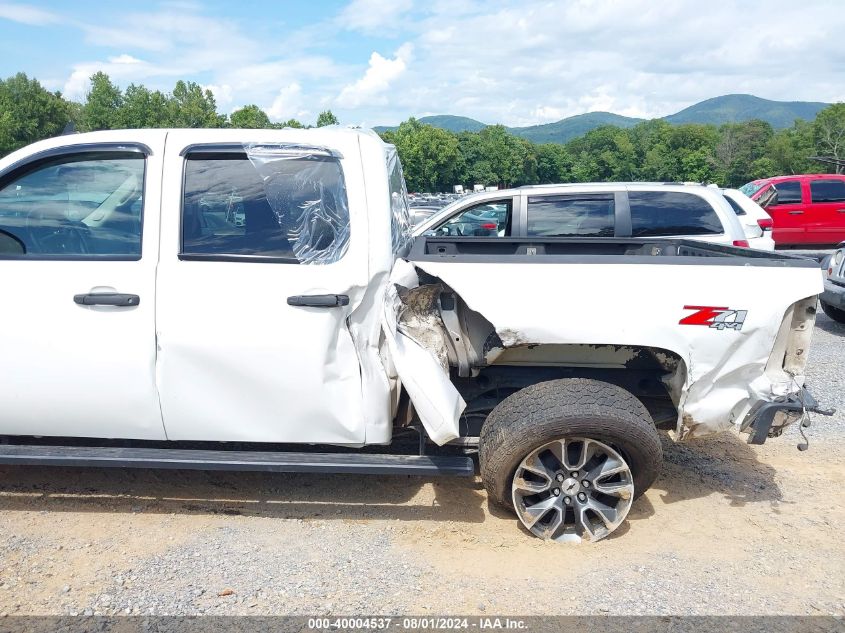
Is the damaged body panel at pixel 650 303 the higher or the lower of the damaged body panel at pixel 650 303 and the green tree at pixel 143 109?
the lower

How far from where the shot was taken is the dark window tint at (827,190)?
51.0 feet

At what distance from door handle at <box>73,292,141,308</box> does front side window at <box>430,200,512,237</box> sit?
459 cm

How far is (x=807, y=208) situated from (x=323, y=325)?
1543 cm

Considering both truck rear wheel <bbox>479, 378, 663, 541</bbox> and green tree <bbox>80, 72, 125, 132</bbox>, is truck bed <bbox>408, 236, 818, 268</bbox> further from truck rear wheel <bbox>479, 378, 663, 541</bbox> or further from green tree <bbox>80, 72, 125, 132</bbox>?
green tree <bbox>80, 72, 125, 132</bbox>

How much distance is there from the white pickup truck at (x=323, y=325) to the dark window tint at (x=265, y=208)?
0.01 metres

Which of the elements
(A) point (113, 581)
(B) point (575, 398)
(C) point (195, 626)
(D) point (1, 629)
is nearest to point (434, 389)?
(B) point (575, 398)

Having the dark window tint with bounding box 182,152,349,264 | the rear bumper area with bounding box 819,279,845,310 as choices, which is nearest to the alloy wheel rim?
the dark window tint with bounding box 182,152,349,264

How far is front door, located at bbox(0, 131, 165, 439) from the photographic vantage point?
340 centimetres

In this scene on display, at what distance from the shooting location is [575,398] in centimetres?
337

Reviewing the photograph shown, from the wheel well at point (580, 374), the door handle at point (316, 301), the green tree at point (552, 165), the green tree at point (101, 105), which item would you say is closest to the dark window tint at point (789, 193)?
the wheel well at point (580, 374)

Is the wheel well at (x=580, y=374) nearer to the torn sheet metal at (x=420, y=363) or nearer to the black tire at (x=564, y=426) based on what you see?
the black tire at (x=564, y=426)

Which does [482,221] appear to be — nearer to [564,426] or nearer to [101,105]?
[564,426]

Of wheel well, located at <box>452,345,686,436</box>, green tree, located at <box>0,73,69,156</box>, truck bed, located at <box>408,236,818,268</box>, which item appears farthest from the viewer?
green tree, located at <box>0,73,69,156</box>

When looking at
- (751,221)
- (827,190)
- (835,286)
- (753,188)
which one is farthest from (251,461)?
(753,188)
